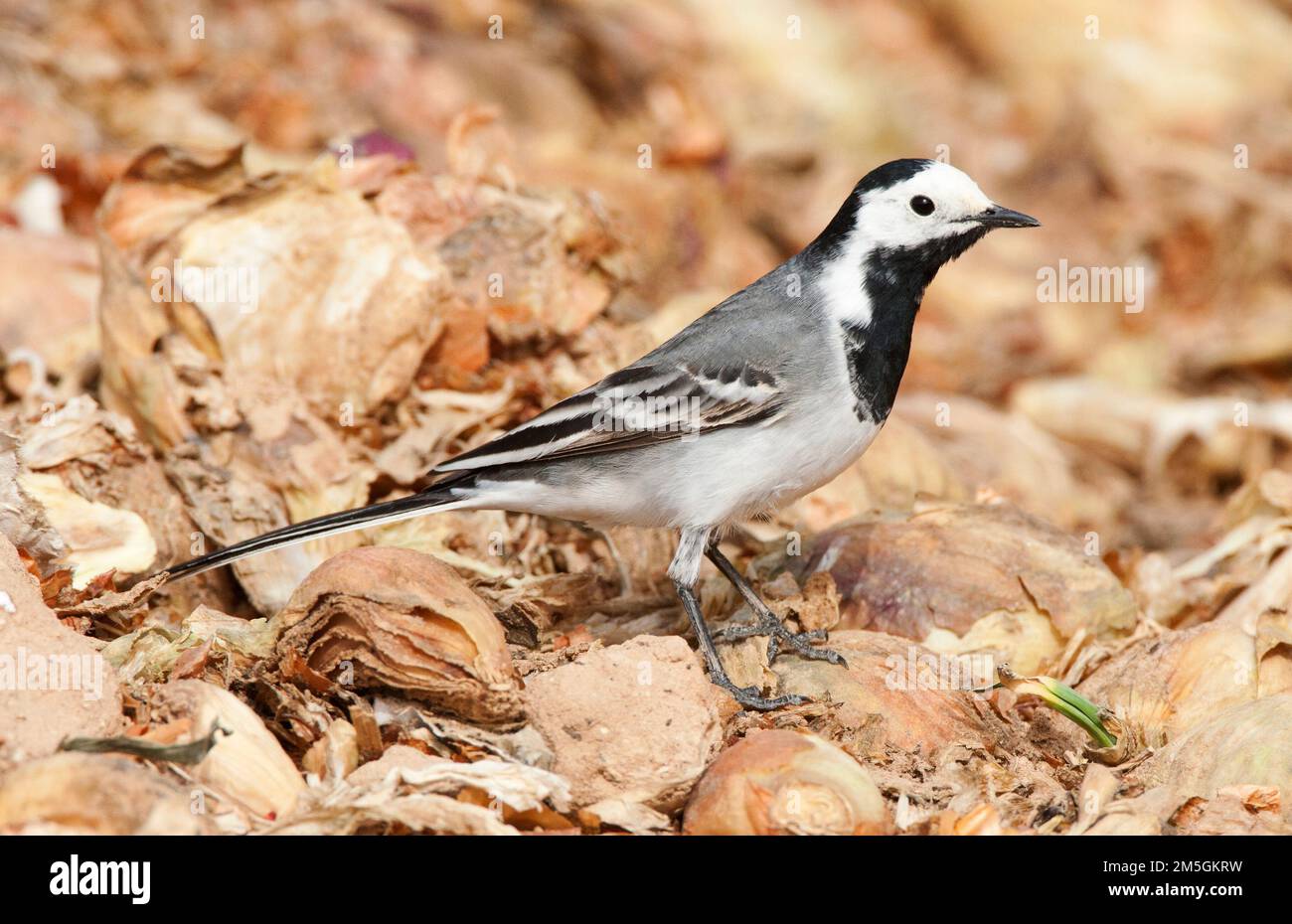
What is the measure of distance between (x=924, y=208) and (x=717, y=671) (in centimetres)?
173

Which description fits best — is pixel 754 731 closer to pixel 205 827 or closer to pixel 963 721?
pixel 963 721

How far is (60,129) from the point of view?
699 cm

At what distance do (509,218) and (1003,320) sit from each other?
3.74 meters

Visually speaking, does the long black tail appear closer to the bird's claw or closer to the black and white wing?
the black and white wing

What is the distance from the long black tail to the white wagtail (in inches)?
0.5

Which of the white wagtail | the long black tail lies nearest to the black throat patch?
the white wagtail

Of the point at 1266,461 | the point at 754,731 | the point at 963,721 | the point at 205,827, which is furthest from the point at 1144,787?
the point at 1266,461

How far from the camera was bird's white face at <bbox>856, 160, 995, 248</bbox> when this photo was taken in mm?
4719

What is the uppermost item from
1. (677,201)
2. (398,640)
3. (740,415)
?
(677,201)

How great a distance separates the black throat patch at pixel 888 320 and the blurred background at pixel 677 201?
463mm

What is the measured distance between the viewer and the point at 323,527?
411 cm

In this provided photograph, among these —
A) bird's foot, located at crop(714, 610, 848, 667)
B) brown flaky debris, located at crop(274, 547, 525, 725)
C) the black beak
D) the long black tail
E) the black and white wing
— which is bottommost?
bird's foot, located at crop(714, 610, 848, 667)

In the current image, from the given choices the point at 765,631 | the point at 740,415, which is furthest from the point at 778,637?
the point at 740,415

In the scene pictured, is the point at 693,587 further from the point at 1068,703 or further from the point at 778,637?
the point at 1068,703
